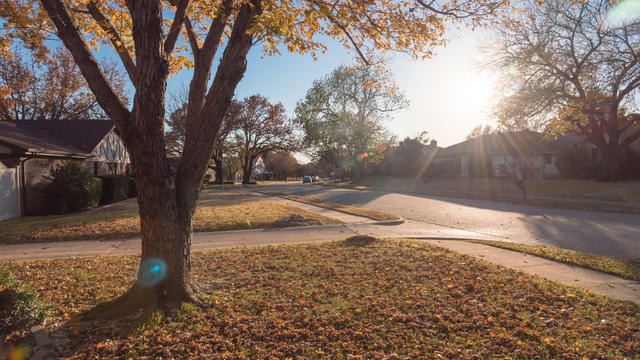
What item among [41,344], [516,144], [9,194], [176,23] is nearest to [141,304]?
[41,344]

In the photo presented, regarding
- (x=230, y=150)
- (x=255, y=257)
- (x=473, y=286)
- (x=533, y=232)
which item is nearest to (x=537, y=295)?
(x=473, y=286)

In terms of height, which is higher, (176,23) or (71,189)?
(176,23)

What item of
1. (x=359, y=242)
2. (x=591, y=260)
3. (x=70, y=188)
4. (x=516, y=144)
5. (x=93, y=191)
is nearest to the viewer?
(x=591, y=260)

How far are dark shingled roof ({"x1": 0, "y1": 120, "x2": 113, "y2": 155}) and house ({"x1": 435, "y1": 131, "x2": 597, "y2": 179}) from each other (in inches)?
1374

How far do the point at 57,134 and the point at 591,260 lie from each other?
23.2m

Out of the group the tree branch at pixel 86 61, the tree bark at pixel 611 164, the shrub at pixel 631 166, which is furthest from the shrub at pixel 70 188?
the shrub at pixel 631 166

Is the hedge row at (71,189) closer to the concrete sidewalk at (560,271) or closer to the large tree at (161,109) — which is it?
the large tree at (161,109)

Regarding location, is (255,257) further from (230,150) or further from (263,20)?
(230,150)

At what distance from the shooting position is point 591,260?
6219 millimetres

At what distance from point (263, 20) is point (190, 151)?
1.82 m

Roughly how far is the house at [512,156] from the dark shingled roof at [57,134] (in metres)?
34.9

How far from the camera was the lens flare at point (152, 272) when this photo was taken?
3.96 m

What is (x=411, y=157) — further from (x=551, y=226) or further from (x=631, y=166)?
(x=551, y=226)

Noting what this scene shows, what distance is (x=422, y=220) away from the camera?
1237 centimetres
